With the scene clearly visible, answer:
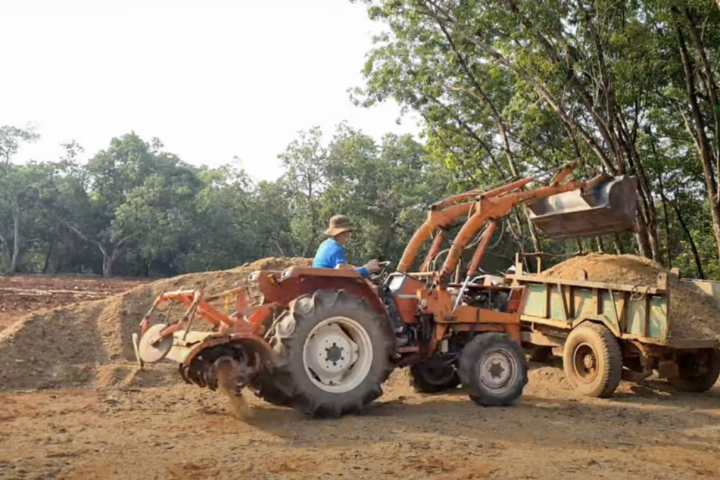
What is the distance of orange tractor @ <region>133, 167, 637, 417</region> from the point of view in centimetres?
710

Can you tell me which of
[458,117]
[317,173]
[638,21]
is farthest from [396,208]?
[638,21]

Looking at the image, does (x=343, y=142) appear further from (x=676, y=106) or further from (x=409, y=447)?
(x=409, y=447)

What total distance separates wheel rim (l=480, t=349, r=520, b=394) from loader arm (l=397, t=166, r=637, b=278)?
1057 millimetres

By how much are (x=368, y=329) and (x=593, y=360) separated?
3580 mm

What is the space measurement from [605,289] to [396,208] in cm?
2706

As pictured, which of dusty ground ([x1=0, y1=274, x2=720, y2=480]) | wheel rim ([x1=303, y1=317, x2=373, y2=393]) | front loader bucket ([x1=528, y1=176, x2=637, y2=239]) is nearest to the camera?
dusty ground ([x1=0, y1=274, x2=720, y2=480])

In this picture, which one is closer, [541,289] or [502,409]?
[502,409]

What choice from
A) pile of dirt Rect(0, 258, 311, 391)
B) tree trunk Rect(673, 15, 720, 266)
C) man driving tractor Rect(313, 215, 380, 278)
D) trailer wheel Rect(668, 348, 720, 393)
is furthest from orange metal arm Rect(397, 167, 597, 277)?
tree trunk Rect(673, 15, 720, 266)

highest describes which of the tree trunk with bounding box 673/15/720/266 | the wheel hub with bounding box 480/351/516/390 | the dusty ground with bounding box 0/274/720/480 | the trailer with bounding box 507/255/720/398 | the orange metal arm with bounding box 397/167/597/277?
the tree trunk with bounding box 673/15/720/266

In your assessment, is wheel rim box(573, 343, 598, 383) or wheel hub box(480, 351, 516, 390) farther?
wheel rim box(573, 343, 598, 383)

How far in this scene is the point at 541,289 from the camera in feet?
34.9

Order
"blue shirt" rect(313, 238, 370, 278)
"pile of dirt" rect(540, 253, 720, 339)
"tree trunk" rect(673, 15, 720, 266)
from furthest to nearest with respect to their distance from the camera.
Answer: "tree trunk" rect(673, 15, 720, 266) → "pile of dirt" rect(540, 253, 720, 339) → "blue shirt" rect(313, 238, 370, 278)

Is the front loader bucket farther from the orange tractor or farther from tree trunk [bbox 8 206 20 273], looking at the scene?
tree trunk [bbox 8 206 20 273]

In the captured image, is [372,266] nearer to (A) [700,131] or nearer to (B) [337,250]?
(B) [337,250]
